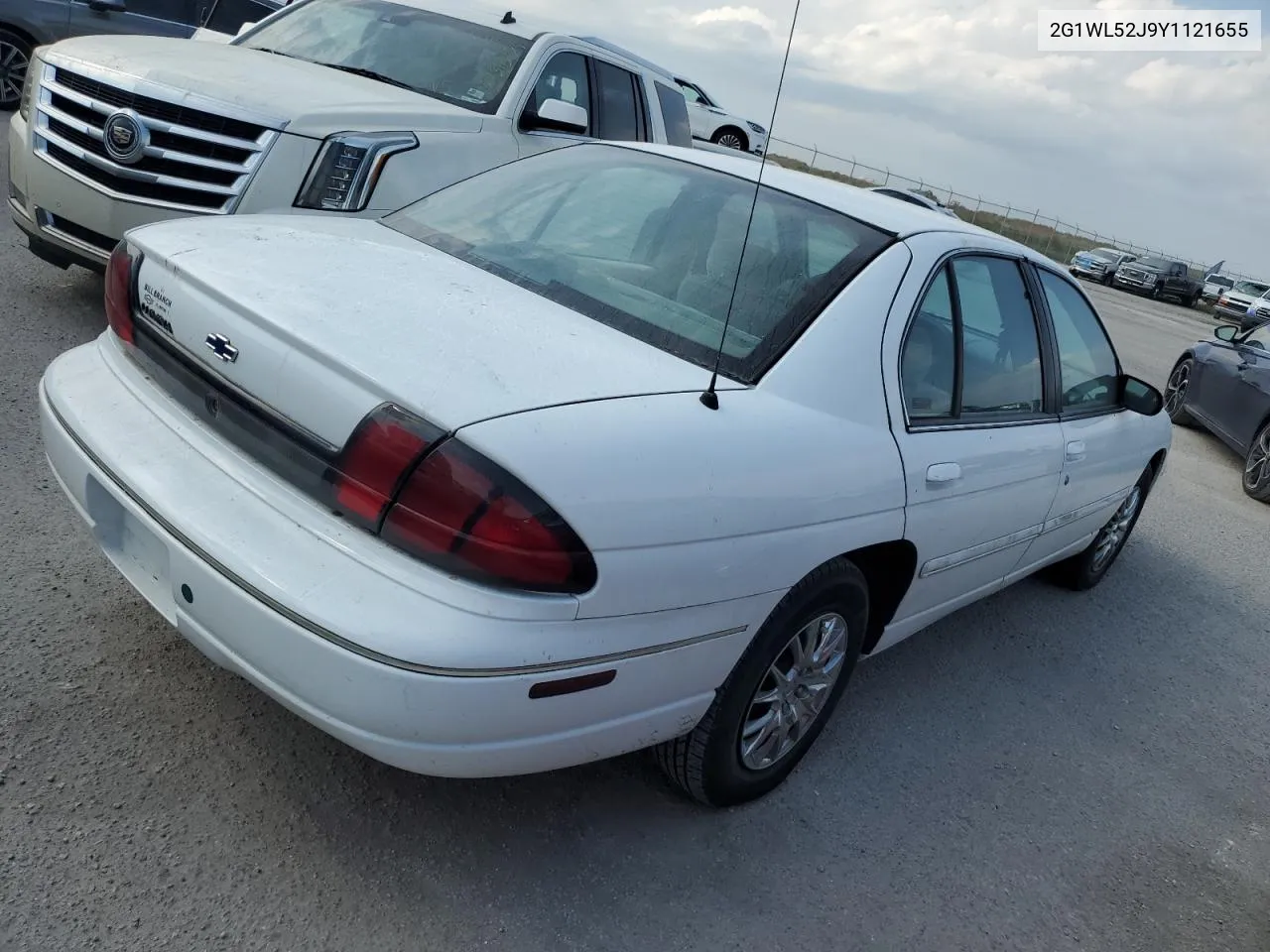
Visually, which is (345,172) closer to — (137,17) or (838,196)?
(838,196)

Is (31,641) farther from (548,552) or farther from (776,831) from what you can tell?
(776,831)

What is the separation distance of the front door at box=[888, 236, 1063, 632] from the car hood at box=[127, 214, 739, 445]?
819 millimetres

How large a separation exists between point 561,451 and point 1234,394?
871 centimetres

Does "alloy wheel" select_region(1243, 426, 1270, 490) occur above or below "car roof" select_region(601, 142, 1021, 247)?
below

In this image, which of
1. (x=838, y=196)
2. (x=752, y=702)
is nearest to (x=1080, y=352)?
(x=838, y=196)

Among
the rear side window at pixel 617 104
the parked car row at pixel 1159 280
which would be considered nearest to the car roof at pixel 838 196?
the rear side window at pixel 617 104

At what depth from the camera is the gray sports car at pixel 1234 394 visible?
8.45 meters

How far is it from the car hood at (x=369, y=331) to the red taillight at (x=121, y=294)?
66 millimetres

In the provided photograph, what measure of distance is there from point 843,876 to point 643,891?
0.59 meters

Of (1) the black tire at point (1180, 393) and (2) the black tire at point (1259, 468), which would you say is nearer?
(2) the black tire at point (1259, 468)

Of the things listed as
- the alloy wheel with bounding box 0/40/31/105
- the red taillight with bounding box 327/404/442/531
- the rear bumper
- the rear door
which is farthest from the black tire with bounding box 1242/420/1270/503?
the alloy wheel with bounding box 0/40/31/105

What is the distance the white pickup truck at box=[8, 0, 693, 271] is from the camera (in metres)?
5.02

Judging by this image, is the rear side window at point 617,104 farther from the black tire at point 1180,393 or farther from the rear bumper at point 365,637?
the black tire at point 1180,393

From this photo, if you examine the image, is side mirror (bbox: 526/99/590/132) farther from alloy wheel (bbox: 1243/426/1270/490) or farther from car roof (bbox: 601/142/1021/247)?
alloy wheel (bbox: 1243/426/1270/490)
